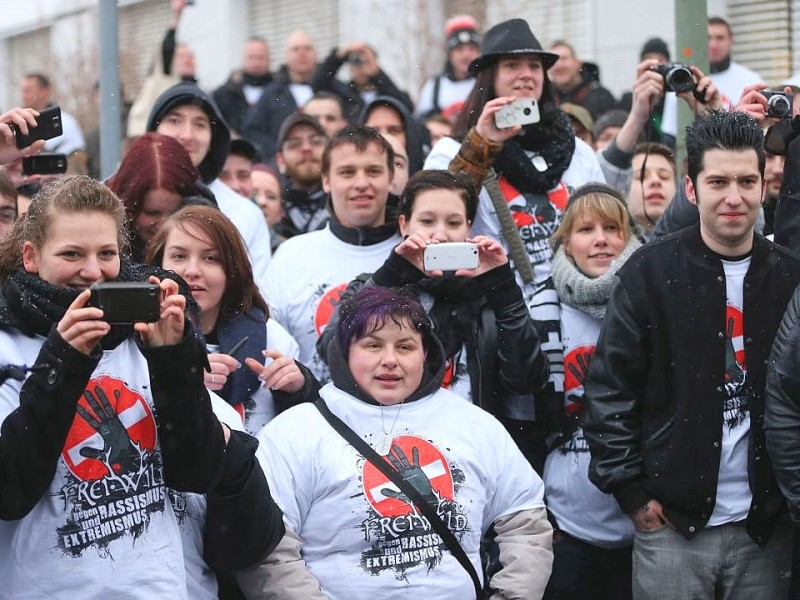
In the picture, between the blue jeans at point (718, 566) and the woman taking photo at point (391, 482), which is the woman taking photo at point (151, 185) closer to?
the woman taking photo at point (391, 482)

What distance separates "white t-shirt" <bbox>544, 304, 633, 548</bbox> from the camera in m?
4.98

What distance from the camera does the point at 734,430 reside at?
4629 mm

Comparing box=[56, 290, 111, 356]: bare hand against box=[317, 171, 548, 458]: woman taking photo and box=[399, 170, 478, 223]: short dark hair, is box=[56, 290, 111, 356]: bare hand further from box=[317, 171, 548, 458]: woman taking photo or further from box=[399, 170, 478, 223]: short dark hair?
box=[399, 170, 478, 223]: short dark hair

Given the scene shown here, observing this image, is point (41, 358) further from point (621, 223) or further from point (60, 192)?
point (621, 223)

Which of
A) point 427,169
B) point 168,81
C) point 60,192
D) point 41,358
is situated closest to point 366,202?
point 427,169

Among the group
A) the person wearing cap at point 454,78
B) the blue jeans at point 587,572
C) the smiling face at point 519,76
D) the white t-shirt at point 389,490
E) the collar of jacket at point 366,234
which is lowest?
the blue jeans at point 587,572

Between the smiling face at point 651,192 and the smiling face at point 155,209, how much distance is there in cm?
218

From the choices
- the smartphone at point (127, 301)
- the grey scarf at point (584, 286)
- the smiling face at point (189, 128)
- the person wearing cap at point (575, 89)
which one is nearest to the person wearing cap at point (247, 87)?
the person wearing cap at point (575, 89)

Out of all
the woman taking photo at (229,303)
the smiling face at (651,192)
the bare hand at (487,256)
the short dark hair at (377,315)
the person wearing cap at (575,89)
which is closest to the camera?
the short dark hair at (377,315)

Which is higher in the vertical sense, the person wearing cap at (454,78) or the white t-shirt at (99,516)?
the person wearing cap at (454,78)

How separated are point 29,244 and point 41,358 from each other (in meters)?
0.42

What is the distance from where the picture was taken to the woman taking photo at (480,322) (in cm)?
479

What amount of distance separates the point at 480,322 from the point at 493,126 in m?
0.92

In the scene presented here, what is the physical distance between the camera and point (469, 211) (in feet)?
16.9
